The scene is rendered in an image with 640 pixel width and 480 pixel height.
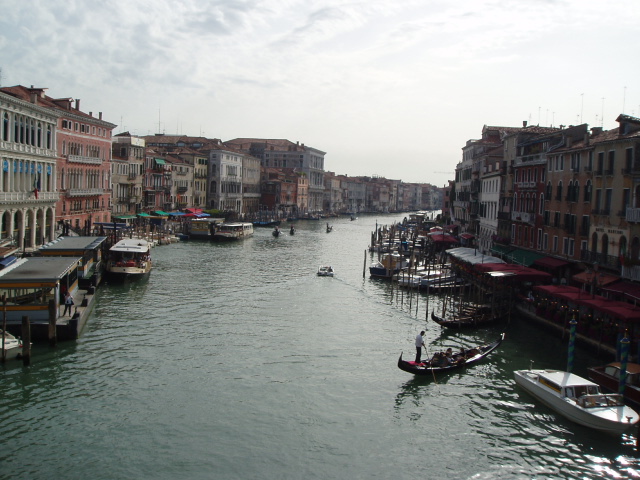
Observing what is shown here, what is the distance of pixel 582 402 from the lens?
12844 mm

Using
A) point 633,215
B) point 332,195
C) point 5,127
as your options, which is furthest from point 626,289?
point 332,195

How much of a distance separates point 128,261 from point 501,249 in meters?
17.7

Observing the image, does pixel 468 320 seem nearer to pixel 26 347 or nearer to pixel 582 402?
pixel 582 402

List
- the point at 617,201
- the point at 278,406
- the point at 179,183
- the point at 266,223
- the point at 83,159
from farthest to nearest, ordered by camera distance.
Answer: the point at 266,223 < the point at 179,183 < the point at 83,159 < the point at 617,201 < the point at 278,406

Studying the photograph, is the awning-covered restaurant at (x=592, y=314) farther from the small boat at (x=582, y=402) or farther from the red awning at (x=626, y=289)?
the small boat at (x=582, y=402)

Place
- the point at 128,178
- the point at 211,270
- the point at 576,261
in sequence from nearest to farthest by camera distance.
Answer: the point at 576,261 → the point at 211,270 → the point at 128,178

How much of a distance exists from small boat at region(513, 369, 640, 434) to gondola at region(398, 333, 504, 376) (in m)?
2.12

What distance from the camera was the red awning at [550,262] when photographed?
77.8ft

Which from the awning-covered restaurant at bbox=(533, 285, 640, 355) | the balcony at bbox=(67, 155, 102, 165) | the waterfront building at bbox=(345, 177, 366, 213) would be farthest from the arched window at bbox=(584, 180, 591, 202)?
the waterfront building at bbox=(345, 177, 366, 213)

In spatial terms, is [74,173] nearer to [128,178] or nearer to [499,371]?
[128,178]

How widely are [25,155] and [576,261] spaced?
22753mm

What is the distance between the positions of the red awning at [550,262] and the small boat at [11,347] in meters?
18.0

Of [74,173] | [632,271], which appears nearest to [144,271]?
[74,173]

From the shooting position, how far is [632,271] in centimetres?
1883
